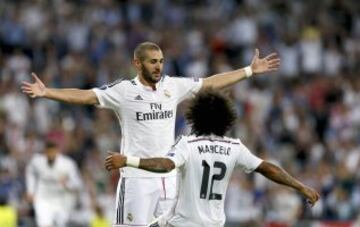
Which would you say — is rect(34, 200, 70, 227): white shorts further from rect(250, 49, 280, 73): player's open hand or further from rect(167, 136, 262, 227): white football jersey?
rect(167, 136, 262, 227): white football jersey

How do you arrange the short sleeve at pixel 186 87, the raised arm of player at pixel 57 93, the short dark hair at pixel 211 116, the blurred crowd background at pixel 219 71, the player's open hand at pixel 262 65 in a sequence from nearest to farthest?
the short dark hair at pixel 211 116, the raised arm of player at pixel 57 93, the short sleeve at pixel 186 87, the player's open hand at pixel 262 65, the blurred crowd background at pixel 219 71

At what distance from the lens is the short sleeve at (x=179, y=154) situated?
1291 centimetres

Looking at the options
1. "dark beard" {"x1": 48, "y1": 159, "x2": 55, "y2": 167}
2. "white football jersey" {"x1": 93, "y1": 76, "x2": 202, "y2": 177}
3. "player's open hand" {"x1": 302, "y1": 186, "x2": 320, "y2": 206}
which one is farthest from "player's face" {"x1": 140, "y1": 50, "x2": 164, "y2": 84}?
"dark beard" {"x1": 48, "y1": 159, "x2": 55, "y2": 167}

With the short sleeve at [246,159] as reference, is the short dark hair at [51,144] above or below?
above

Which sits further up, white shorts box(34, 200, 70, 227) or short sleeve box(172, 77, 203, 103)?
short sleeve box(172, 77, 203, 103)

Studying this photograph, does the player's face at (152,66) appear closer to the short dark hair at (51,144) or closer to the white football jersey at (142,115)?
the white football jersey at (142,115)

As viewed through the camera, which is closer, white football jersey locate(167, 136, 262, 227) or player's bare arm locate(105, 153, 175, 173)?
player's bare arm locate(105, 153, 175, 173)

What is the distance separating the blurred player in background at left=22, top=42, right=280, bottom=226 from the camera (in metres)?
14.7

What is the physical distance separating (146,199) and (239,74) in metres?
1.73

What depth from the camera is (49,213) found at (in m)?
22.2

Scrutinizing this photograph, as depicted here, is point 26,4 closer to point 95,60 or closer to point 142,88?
point 95,60

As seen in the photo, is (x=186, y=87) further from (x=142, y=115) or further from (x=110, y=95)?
(x=110, y=95)

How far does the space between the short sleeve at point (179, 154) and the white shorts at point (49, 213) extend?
30.8 ft

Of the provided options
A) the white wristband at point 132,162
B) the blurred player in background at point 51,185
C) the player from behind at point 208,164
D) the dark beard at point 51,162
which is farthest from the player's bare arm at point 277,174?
the dark beard at point 51,162
